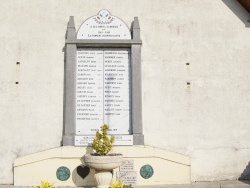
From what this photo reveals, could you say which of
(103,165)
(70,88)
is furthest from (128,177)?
(70,88)

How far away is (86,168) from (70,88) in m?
2.28

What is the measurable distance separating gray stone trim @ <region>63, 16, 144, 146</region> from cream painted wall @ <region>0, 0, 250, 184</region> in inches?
11.3

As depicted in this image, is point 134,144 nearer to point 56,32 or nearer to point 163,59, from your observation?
point 163,59

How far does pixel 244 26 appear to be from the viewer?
9.41 metres

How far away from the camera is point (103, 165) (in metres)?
7.10

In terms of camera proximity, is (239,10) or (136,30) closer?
(136,30)

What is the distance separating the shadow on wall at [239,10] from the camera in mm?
9445

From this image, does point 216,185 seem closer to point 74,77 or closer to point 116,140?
point 116,140

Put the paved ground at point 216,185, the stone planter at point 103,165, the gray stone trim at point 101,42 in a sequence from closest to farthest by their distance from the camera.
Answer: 1. the stone planter at point 103,165
2. the paved ground at point 216,185
3. the gray stone trim at point 101,42

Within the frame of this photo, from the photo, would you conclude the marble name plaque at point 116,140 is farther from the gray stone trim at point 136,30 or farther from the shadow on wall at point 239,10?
the shadow on wall at point 239,10

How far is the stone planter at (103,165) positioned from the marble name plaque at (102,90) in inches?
61.5

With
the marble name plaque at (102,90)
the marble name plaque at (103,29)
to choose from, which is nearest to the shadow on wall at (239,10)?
the marble name plaque at (103,29)

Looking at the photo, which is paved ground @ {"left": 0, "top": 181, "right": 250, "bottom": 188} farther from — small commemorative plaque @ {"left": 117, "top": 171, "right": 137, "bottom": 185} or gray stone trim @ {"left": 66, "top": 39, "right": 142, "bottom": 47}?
gray stone trim @ {"left": 66, "top": 39, "right": 142, "bottom": 47}

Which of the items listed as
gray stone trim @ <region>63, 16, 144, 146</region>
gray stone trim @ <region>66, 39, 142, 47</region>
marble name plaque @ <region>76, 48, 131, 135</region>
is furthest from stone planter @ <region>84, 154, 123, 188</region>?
gray stone trim @ <region>66, 39, 142, 47</region>
